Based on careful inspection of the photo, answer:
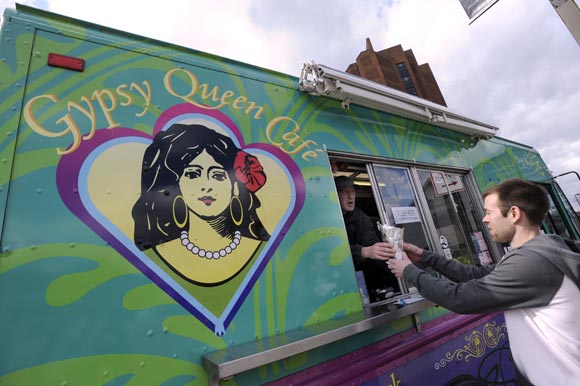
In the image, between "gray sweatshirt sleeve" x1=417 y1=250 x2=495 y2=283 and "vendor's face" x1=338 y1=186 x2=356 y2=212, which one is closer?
"gray sweatshirt sleeve" x1=417 y1=250 x2=495 y2=283

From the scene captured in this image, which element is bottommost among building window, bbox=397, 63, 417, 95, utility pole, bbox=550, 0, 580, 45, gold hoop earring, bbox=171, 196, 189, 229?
gold hoop earring, bbox=171, 196, 189, 229

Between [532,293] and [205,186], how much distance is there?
162 cm

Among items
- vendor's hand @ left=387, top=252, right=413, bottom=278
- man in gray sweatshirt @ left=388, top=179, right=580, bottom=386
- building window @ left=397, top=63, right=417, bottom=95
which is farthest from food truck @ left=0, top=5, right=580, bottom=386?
building window @ left=397, top=63, right=417, bottom=95

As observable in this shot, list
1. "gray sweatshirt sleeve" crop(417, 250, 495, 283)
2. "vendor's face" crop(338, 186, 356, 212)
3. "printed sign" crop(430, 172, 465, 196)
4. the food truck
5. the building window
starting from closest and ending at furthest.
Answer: the food truck < "gray sweatshirt sleeve" crop(417, 250, 495, 283) < "vendor's face" crop(338, 186, 356, 212) < "printed sign" crop(430, 172, 465, 196) < the building window

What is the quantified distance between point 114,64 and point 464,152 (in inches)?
140

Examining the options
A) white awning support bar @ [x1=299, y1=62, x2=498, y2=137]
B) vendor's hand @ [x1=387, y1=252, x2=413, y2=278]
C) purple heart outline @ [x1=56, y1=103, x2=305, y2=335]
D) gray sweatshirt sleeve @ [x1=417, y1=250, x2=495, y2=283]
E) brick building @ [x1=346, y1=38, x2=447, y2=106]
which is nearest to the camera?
purple heart outline @ [x1=56, y1=103, x2=305, y2=335]

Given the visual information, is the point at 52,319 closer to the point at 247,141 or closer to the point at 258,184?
the point at 258,184

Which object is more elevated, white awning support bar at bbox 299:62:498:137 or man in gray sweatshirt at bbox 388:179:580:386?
white awning support bar at bbox 299:62:498:137

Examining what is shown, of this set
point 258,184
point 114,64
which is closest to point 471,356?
point 258,184

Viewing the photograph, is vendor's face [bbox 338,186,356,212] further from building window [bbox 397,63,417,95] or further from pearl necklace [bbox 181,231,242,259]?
building window [bbox 397,63,417,95]

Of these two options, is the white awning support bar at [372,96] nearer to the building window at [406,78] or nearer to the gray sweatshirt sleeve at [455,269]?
the gray sweatshirt sleeve at [455,269]

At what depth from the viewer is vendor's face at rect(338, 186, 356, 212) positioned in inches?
100

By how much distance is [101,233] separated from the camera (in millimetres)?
1148

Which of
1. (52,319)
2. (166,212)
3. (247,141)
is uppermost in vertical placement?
(247,141)
